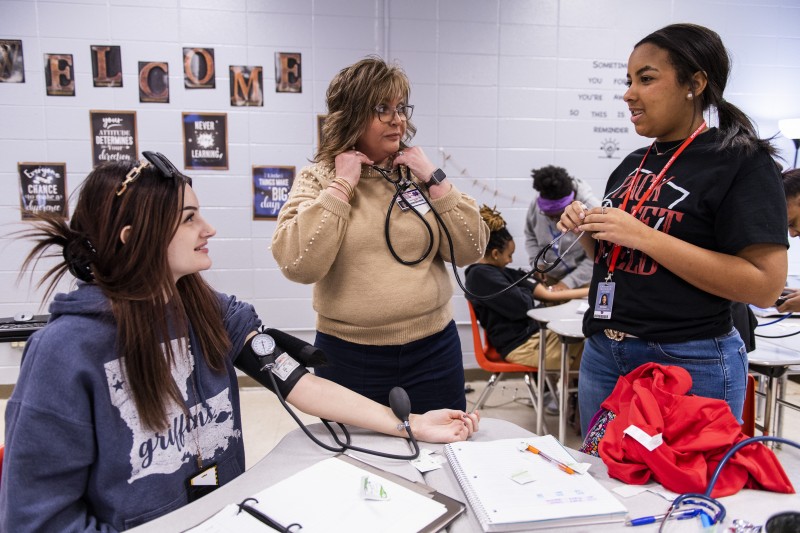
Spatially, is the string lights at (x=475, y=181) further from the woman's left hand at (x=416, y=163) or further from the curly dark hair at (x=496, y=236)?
the woman's left hand at (x=416, y=163)

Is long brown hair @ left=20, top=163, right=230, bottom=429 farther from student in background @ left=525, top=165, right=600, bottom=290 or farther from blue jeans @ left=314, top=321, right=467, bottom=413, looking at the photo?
student in background @ left=525, top=165, right=600, bottom=290

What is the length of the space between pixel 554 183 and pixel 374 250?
6.31 feet

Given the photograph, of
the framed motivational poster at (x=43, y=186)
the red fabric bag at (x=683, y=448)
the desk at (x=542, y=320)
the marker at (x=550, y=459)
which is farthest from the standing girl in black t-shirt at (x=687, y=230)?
the framed motivational poster at (x=43, y=186)

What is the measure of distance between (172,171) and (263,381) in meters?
0.49

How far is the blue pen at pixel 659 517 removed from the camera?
857 millimetres

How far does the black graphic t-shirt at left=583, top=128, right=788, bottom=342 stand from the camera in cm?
114

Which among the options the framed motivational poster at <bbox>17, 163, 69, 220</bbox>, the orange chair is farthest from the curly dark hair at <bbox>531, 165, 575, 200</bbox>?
the framed motivational poster at <bbox>17, 163, 69, 220</bbox>

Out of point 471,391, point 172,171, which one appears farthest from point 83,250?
point 471,391

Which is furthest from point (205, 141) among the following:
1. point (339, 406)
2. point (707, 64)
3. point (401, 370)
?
point (707, 64)

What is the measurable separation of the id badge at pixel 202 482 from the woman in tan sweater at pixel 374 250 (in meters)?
0.51

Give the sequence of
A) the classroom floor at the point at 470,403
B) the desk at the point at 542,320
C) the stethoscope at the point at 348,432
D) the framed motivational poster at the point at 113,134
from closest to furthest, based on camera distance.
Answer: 1. the stethoscope at the point at 348,432
2. the desk at the point at 542,320
3. the classroom floor at the point at 470,403
4. the framed motivational poster at the point at 113,134

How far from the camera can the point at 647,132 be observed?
1328 millimetres

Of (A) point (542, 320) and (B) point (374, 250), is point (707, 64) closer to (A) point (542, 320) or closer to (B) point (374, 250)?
(B) point (374, 250)

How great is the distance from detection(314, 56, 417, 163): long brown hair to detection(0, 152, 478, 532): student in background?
608mm
